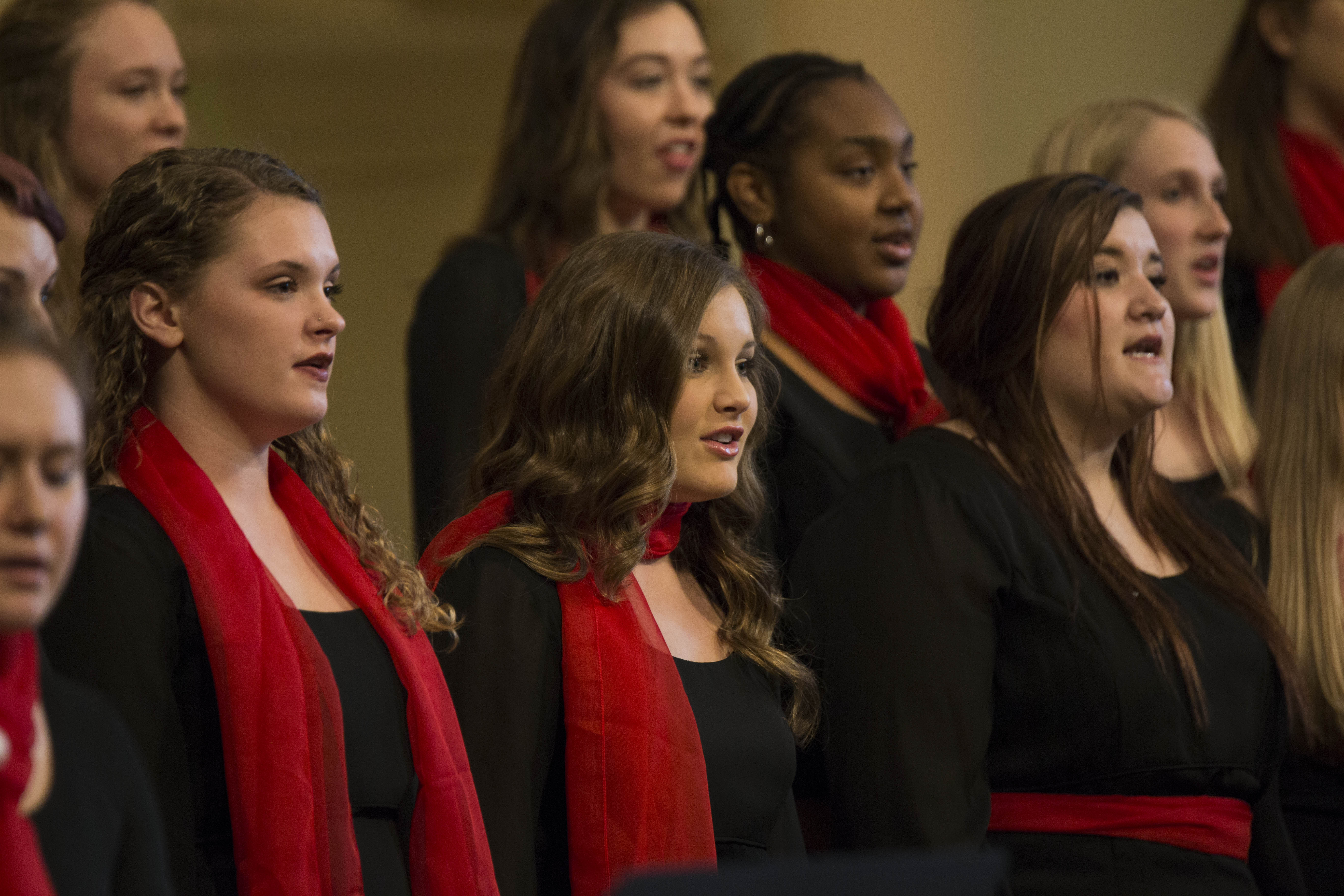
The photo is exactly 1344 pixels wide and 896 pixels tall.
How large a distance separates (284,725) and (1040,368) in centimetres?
137

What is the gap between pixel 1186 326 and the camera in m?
3.49

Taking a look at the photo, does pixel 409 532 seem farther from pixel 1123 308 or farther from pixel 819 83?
pixel 1123 308

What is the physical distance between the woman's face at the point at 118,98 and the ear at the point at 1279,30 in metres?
2.72

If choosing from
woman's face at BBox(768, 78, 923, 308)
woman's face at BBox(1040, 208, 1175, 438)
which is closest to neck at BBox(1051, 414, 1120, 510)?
woman's face at BBox(1040, 208, 1175, 438)

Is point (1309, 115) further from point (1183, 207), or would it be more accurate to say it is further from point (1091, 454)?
point (1091, 454)

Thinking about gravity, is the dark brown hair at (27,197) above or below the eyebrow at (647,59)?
below

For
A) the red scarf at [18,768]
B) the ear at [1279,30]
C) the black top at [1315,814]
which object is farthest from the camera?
the ear at [1279,30]

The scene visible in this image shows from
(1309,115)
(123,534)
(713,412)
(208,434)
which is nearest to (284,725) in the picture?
(123,534)

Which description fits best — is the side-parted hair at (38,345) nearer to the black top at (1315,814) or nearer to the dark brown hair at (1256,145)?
the black top at (1315,814)

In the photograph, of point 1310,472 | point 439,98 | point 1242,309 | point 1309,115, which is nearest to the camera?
point 1310,472

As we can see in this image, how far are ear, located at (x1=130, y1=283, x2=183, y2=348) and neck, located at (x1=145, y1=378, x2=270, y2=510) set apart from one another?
0.19ft

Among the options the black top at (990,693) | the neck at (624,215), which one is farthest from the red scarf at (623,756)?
the neck at (624,215)

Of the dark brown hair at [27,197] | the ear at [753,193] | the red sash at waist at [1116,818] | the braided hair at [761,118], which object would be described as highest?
the braided hair at [761,118]

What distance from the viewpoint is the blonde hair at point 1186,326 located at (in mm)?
3398
